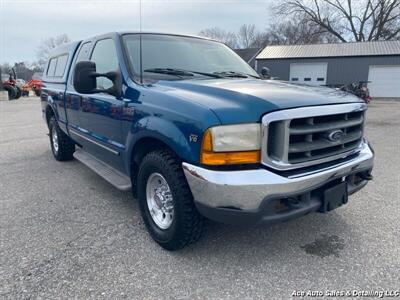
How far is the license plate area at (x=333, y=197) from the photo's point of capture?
8.63 feet

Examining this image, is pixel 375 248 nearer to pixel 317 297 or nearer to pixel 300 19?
pixel 317 297

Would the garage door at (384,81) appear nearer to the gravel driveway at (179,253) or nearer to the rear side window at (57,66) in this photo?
the gravel driveway at (179,253)

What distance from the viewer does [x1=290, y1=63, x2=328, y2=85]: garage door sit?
27.7m

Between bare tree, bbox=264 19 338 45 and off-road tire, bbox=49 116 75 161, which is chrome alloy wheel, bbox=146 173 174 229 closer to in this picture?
off-road tire, bbox=49 116 75 161

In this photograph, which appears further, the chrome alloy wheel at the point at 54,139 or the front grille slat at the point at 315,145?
the chrome alloy wheel at the point at 54,139

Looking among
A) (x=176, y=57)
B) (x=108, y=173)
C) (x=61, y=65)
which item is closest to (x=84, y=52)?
(x=61, y=65)

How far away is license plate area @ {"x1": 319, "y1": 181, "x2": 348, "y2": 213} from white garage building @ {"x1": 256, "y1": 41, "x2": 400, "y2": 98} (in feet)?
72.9

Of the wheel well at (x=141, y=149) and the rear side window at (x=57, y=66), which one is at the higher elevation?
the rear side window at (x=57, y=66)

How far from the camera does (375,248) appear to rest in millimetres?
2988

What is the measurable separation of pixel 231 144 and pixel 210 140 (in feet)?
0.49

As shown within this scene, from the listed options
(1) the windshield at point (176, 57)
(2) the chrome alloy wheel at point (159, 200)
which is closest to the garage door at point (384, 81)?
(1) the windshield at point (176, 57)

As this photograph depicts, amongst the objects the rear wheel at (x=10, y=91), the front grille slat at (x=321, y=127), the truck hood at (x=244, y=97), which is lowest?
the rear wheel at (x=10, y=91)

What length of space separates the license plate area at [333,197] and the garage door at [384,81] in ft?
87.0

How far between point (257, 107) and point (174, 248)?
138cm
